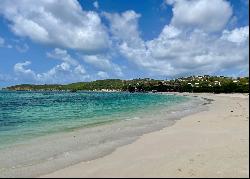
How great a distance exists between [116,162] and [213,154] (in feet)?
12.1

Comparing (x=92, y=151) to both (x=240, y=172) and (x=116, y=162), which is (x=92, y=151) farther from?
(x=240, y=172)

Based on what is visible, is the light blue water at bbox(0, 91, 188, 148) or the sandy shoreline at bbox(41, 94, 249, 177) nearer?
the sandy shoreline at bbox(41, 94, 249, 177)

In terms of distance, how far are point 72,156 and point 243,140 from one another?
7.90 m

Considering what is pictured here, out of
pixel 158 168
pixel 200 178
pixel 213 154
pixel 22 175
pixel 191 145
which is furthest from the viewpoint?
pixel 191 145

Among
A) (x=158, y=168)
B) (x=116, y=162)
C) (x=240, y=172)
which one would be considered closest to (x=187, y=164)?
(x=158, y=168)

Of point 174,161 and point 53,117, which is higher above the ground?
point 174,161

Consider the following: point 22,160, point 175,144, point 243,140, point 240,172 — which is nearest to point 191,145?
point 175,144

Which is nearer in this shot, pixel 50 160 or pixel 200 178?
pixel 200 178

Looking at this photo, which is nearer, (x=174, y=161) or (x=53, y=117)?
(x=174, y=161)

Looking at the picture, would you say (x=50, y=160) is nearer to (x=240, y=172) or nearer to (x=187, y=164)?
(x=187, y=164)

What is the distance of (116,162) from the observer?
13547mm

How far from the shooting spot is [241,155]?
44.1 feet

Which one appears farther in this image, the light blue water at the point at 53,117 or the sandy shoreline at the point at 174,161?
the light blue water at the point at 53,117

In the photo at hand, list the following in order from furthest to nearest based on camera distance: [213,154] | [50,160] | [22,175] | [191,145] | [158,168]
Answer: [191,145]
[50,160]
[213,154]
[22,175]
[158,168]
